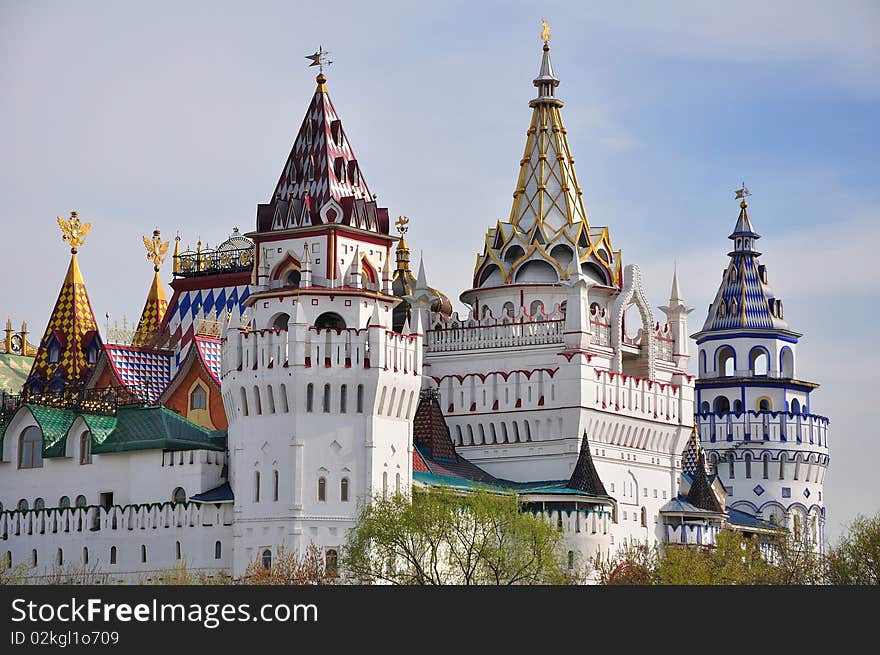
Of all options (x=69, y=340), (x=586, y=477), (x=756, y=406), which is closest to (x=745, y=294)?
(x=756, y=406)

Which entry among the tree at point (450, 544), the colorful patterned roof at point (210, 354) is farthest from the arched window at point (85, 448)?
the tree at point (450, 544)

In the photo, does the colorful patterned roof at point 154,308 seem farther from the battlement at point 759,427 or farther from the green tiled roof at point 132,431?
the battlement at point 759,427

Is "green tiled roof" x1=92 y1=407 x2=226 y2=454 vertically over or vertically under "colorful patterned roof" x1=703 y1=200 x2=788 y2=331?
under

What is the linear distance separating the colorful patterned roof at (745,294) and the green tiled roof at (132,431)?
33.4m

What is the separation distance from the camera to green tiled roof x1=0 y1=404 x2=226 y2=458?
83.7 m

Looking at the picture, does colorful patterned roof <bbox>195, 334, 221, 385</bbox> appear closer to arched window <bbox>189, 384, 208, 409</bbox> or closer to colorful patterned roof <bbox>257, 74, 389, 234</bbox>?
arched window <bbox>189, 384, 208, 409</bbox>

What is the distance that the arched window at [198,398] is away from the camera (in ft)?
290

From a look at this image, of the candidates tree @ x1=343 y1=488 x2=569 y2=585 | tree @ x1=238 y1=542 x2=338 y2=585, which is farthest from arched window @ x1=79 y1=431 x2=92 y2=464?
tree @ x1=343 y1=488 x2=569 y2=585

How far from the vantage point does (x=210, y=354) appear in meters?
88.2

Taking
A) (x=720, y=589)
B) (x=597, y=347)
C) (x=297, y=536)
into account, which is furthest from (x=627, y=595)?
(x=597, y=347)

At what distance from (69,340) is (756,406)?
32.7 m

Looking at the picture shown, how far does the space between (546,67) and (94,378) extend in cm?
1956

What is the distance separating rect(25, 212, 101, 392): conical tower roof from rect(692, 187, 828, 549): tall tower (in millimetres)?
29773

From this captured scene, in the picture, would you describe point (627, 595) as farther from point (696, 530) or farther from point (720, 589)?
point (696, 530)
